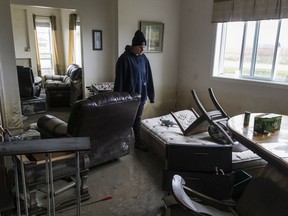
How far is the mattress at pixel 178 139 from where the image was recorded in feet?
7.87

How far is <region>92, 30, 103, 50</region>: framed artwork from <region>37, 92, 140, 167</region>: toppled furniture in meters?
2.30

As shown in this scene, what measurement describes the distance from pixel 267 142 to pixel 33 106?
445 centimetres

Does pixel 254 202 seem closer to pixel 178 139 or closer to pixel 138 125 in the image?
pixel 178 139

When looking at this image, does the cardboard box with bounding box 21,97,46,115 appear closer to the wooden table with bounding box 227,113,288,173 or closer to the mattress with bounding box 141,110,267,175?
the mattress with bounding box 141,110,267,175

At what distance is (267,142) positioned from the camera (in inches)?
67.1

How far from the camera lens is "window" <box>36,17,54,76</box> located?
754 cm

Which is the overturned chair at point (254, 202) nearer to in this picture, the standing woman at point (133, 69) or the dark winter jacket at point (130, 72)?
the standing woman at point (133, 69)

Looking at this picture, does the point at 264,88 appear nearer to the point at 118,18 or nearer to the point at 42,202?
the point at 118,18

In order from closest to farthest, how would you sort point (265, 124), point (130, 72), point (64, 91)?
point (265, 124) < point (130, 72) < point (64, 91)

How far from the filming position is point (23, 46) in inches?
285

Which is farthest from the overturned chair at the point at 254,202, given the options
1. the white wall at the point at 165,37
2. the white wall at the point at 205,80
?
the white wall at the point at 165,37

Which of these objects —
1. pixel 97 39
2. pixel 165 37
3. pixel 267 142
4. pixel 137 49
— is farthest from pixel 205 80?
pixel 267 142

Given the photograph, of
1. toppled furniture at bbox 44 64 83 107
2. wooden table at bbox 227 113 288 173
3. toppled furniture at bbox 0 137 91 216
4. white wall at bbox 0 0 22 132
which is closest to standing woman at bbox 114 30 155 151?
toppled furniture at bbox 0 137 91 216

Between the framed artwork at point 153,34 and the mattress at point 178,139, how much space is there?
60.2 inches
